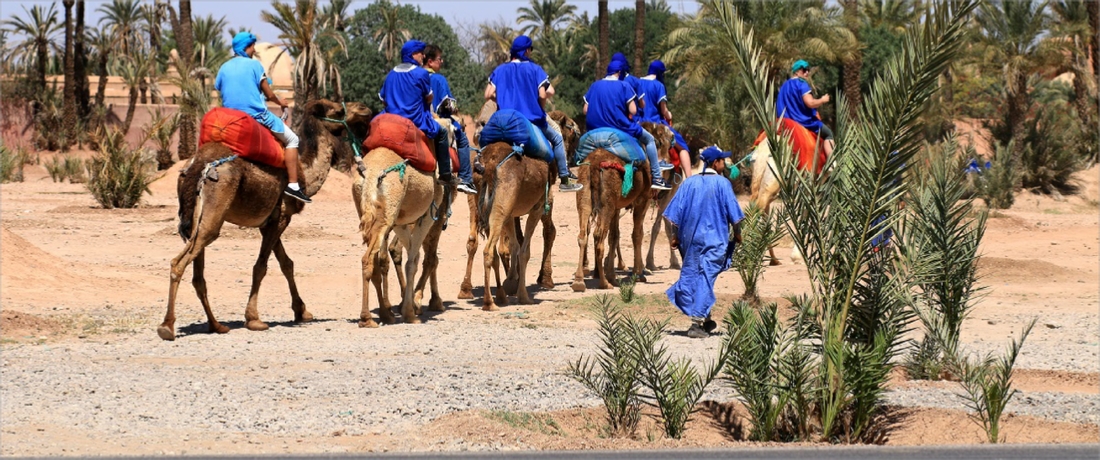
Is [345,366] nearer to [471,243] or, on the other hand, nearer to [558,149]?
[471,243]

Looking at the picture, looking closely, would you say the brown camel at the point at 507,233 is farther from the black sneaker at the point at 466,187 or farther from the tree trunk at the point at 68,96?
the tree trunk at the point at 68,96

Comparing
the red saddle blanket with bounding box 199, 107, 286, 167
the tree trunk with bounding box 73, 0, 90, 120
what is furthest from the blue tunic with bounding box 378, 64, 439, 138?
the tree trunk with bounding box 73, 0, 90, 120

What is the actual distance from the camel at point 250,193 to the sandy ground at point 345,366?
0.46 m

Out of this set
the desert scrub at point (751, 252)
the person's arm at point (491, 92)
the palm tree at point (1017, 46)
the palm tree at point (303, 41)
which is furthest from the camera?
the palm tree at point (303, 41)

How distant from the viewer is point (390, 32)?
219ft

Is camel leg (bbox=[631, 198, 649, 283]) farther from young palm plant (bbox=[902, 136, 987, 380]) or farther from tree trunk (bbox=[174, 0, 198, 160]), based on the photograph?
tree trunk (bbox=[174, 0, 198, 160])

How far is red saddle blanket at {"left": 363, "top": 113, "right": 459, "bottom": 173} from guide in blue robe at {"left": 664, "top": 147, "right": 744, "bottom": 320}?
2.35m

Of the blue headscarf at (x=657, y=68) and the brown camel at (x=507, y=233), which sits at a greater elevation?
the blue headscarf at (x=657, y=68)

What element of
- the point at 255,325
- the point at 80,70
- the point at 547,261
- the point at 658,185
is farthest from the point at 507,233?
the point at 80,70

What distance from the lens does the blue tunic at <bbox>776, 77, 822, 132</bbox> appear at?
639 inches

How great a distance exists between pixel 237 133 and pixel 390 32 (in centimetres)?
5672

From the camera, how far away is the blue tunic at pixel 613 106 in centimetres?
1545

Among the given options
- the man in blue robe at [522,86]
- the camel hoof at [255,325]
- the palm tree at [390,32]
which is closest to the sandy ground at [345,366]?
the camel hoof at [255,325]

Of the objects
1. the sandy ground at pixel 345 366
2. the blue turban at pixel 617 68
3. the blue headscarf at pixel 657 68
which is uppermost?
the blue headscarf at pixel 657 68
